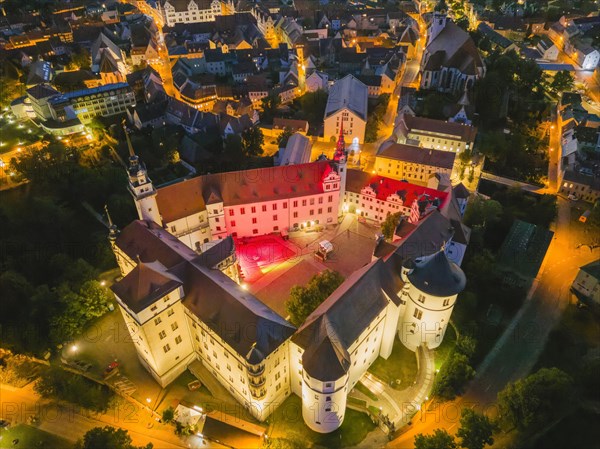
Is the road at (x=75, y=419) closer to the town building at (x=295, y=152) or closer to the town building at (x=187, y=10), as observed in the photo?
the town building at (x=295, y=152)

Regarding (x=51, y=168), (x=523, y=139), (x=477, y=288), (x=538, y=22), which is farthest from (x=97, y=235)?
(x=538, y=22)

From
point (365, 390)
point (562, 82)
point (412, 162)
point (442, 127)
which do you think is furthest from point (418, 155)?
point (562, 82)

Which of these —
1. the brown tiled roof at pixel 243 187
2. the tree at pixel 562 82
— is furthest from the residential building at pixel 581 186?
the brown tiled roof at pixel 243 187

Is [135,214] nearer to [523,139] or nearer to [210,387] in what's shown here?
[210,387]

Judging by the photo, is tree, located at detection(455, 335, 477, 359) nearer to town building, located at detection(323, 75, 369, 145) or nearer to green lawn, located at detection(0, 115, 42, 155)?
town building, located at detection(323, 75, 369, 145)

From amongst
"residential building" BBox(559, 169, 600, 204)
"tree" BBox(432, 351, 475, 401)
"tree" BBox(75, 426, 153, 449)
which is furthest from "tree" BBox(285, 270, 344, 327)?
"residential building" BBox(559, 169, 600, 204)

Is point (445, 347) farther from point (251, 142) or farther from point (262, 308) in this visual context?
point (251, 142)
